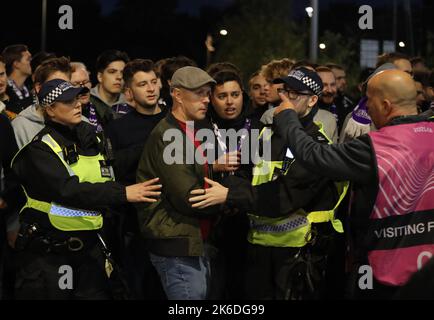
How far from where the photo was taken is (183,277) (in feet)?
16.1

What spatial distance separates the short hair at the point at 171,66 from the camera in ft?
22.4

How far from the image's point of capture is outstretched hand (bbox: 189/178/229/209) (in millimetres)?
4812

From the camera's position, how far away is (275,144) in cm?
507

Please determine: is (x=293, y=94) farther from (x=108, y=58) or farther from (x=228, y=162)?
(x=108, y=58)

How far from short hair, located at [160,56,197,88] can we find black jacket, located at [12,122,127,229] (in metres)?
1.93

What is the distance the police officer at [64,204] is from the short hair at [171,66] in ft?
5.78

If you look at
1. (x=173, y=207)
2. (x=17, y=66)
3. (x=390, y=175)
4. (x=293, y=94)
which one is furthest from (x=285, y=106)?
(x=17, y=66)

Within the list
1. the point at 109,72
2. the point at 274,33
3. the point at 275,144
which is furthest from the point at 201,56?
the point at 275,144

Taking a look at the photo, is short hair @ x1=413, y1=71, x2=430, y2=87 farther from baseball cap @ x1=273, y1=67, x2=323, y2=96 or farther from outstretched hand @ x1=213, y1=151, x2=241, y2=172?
outstretched hand @ x1=213, y1=151, x2=241, y2=172

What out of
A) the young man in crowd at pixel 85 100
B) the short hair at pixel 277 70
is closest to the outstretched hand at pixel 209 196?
the young man in crowd at pixel 85 100

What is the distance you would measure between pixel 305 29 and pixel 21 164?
3628cm

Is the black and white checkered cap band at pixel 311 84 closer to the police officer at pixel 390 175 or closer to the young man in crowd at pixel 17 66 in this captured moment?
the police officer at pixel 390 175

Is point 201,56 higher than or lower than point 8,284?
higher
